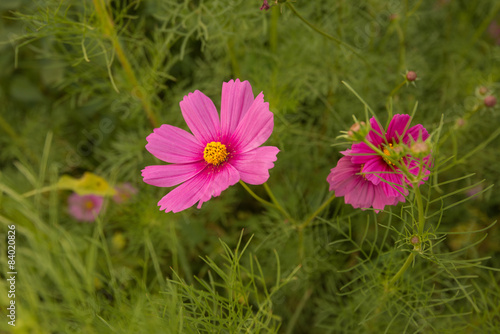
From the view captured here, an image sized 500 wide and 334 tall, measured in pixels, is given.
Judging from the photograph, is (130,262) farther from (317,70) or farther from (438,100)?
(438,100)

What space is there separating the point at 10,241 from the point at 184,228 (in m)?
0.42

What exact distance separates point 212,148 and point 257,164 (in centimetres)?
→ 13

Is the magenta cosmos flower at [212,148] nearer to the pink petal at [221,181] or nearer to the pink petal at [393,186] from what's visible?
the pink petal at [221,181]

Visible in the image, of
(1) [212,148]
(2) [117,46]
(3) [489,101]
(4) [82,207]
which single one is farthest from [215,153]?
(4) [82,207]

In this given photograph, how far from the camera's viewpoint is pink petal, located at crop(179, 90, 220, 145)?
645 millimetres

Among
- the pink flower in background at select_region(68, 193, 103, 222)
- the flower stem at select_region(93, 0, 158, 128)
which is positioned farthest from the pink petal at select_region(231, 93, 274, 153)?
the pink flower in background at select_region(68, 193, 103, 222)

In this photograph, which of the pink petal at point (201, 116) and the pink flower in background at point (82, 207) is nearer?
the pink petal at point (201, 116)

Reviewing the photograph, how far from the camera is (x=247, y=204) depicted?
50.7 inches

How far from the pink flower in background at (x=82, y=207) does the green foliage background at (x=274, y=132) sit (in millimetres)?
38

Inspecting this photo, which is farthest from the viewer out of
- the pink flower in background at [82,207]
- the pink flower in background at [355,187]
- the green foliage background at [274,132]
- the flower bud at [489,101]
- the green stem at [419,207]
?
the pink flower in background at [82,207]

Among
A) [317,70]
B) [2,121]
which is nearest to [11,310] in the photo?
[2,121]

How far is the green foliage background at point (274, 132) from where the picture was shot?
92cm

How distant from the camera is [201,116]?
658 mm

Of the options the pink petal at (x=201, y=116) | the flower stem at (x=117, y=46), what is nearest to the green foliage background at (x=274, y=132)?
the flower stem at (x=117, y=46)
